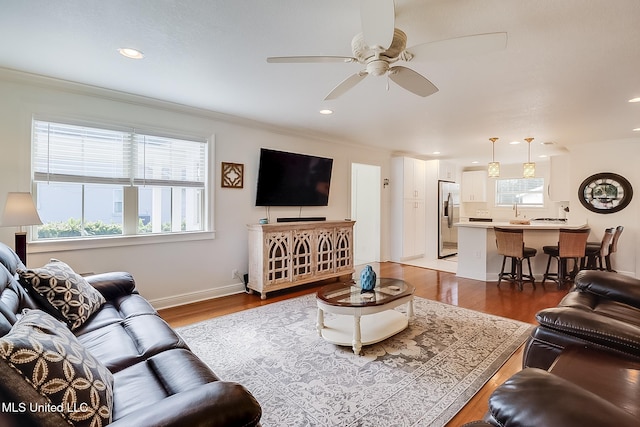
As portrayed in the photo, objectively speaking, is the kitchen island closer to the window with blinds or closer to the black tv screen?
the black tv screen

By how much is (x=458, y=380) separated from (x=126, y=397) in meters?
2.07

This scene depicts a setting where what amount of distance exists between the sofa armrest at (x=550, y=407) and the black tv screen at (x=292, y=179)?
391cm

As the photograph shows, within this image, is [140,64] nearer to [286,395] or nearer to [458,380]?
[286,395]

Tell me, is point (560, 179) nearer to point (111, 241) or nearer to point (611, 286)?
point (611, 286)

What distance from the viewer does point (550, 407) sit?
845mm

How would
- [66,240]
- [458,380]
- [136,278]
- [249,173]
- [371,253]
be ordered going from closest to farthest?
[458,380] < [66,240] < [136,278] < [249,173] < [371,253]

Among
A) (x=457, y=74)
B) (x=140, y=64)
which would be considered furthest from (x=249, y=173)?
(x=457, y=74)

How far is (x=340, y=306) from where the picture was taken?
2537mm

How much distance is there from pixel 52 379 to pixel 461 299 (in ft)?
13.7

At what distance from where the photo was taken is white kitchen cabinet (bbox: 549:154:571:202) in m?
6.01

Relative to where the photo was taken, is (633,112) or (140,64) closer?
(140,64)

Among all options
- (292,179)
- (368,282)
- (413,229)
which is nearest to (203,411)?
(368,282)

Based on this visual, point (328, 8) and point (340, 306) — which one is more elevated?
point (328, 8)

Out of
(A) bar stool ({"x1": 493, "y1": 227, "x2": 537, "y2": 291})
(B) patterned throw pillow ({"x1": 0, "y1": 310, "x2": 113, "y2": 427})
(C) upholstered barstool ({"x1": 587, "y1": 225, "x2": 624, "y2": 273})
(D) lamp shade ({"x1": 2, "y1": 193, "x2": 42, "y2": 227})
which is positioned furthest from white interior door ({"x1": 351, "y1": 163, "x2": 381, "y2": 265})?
(B) patterned throw pillow ({"x1": 0, "y1": 310, "x2": 113, "y2": 427})
